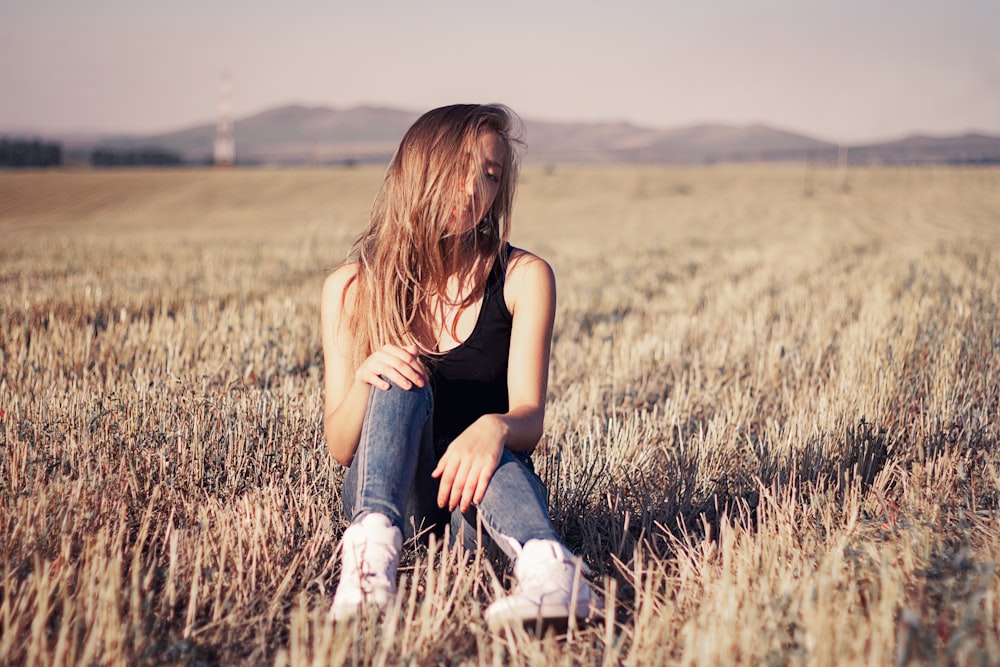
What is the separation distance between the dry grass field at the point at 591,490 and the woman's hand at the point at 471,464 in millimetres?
200

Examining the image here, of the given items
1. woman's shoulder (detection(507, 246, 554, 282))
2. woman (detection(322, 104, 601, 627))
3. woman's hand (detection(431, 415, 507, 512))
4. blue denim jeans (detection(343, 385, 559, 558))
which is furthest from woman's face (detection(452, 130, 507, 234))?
woman's hand (detection(431, 415, 507, 512))

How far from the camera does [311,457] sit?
2.75 metres

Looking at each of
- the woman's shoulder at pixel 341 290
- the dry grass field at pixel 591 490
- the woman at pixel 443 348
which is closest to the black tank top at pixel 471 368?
the woman at pixel 443 348

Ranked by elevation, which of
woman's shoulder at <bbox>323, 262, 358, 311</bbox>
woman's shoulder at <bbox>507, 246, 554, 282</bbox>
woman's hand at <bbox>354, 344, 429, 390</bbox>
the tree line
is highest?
the tree line

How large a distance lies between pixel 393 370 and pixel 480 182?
2.28 ft

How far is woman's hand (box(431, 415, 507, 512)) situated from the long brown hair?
18.2 inches

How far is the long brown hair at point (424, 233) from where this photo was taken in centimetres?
239

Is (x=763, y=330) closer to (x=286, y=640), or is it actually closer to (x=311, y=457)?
(x=311, y=457)

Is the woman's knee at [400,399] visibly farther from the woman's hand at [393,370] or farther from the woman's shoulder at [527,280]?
the woman's shoulder at [527,280]

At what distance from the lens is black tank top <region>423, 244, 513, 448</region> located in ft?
8.10

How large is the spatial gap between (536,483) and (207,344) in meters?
3.32

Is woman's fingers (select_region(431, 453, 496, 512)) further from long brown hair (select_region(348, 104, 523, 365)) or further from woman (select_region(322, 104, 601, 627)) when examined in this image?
long brown hair (select_region(348, 104, 523, 365))

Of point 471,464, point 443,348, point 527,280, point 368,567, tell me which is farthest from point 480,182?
point 368,567

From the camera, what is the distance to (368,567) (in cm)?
186
